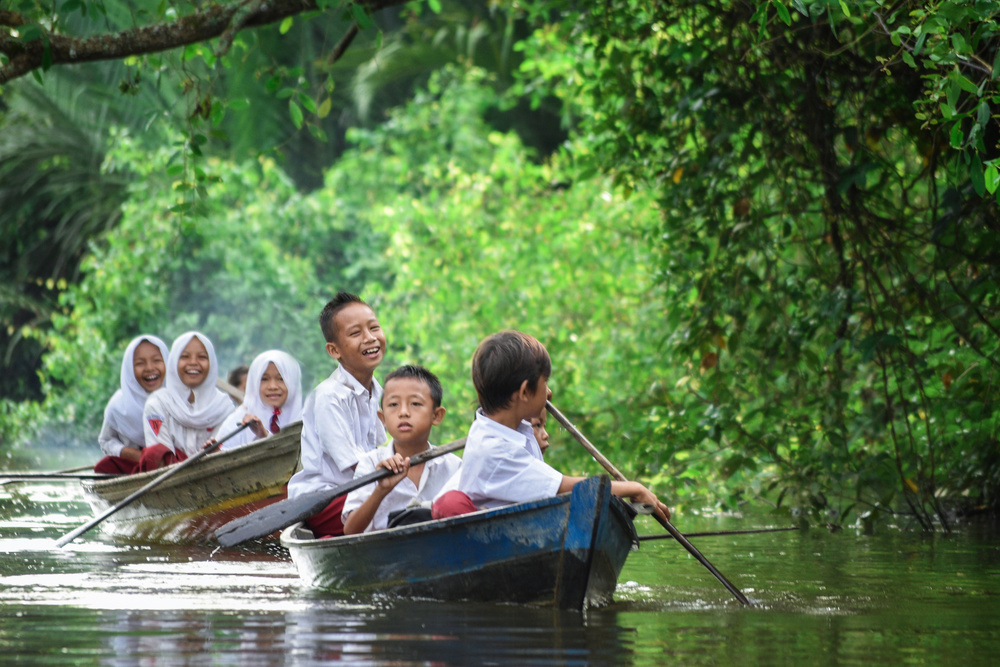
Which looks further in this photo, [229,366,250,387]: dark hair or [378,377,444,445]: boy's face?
[229,366,250,387]: dark hair

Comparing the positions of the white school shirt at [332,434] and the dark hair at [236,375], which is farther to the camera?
the dark hair at [236,375]

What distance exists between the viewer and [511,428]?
4742 mm

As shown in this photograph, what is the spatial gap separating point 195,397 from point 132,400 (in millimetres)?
557

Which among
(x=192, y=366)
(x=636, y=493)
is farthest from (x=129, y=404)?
(x=636, y=493)

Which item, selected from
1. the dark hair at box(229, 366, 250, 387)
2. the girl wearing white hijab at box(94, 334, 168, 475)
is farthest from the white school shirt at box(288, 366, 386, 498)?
the dark hair at box(229, 366, 250, 387)

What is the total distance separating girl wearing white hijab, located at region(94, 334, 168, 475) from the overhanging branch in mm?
3127

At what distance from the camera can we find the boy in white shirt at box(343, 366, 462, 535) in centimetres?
523

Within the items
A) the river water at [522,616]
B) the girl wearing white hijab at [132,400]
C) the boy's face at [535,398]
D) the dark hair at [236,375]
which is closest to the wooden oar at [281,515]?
the river water at [522,616]

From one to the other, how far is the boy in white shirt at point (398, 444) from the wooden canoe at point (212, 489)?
202 cm

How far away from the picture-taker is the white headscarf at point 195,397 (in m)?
8.62

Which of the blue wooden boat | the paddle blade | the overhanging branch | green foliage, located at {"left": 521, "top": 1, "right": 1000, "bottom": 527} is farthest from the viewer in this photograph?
green foliage, located at {"left": 521, "top": 1, "right": 1000, "bottom": 527}

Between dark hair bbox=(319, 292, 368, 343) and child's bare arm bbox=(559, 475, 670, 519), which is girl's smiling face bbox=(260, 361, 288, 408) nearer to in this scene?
dark hair bbox=(319, 292, 368, 343)

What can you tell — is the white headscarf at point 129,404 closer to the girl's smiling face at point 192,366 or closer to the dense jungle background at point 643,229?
the girl's smiling face at point 192,366

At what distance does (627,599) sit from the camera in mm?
5207
